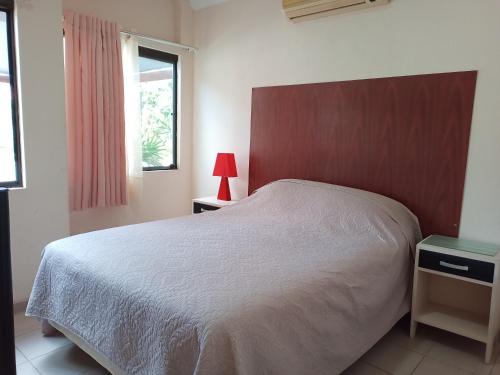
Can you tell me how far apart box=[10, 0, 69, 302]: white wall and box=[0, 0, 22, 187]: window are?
0.46 feet

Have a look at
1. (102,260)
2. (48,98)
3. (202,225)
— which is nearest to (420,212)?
(202,225)

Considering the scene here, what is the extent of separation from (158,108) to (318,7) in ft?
6.04

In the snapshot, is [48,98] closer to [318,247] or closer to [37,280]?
[37,280]

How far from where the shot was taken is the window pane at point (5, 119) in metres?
2.60

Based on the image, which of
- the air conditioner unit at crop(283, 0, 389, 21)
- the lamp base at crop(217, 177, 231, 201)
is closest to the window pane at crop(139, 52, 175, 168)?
the lamp base at crop(217, 177, 231, 201)

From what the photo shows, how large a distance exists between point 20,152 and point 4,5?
97 cm

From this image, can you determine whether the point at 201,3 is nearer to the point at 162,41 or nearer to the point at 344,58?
the point at 162,41

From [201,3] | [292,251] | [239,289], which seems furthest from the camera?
[201,3]

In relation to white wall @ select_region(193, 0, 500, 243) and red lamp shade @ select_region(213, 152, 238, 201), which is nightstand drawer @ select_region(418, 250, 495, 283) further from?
red lamp shade @ select_region(213, 152, 238, 201)

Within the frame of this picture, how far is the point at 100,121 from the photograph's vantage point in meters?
3.13

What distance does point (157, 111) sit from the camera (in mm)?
3834

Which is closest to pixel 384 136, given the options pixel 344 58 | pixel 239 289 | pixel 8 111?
pixel 344 58

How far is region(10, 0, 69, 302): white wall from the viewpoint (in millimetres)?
2543

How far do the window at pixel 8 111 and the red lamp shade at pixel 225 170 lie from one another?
5.25 feet
